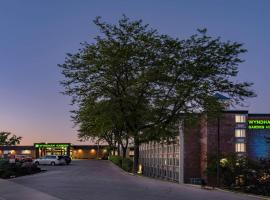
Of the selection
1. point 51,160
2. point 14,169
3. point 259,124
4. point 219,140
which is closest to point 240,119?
point 259,124

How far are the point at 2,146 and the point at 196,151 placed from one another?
95.6 m

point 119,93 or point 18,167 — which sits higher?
point 119,93

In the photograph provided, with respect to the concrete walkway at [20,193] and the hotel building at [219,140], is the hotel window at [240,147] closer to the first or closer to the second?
the hotel building at [219,140]

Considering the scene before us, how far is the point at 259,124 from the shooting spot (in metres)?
46.5

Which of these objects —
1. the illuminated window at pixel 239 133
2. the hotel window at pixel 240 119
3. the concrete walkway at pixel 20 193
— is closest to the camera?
the concrete walkway at pixel 20 193

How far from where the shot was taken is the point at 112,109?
142ft

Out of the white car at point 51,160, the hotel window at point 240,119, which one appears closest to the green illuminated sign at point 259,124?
the hotel window at point 240,119

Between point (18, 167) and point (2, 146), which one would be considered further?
point (2, 146)

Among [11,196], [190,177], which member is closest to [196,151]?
[190,177]

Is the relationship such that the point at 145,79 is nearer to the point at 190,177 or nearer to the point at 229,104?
the point at 229,104

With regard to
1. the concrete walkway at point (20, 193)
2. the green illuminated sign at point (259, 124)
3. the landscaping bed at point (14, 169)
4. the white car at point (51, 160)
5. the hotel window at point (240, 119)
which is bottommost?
the white car at point (51, 160)

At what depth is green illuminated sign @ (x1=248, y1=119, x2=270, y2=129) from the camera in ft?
152

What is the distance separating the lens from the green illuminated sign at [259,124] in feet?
152

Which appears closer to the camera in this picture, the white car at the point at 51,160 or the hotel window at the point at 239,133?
the hotel window at the point at 239,133
